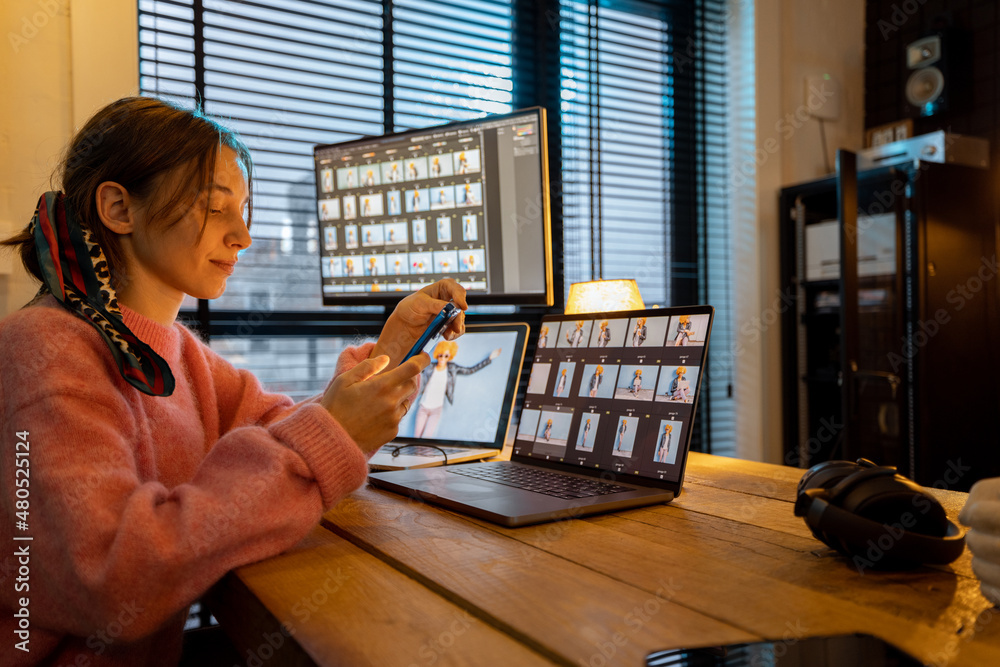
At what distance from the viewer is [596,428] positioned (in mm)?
941

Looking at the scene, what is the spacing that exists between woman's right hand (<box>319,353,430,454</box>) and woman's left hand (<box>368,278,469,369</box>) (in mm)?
297

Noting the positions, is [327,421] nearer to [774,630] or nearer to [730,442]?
[774,630]

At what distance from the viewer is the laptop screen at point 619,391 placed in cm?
86

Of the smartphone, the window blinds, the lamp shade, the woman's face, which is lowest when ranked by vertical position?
the smartphone

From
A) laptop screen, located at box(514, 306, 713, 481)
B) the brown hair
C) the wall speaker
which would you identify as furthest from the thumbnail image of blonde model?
the wall speaker

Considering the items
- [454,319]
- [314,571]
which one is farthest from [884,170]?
[314,571]

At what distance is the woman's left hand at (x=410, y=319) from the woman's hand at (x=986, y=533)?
2.25 feet

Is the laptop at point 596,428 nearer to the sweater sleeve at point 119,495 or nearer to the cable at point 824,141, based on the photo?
the sweater sleeve at point 119,495

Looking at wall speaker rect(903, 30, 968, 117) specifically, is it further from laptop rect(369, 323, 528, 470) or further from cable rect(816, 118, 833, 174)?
laptop rect(369, 323, 528, 470)

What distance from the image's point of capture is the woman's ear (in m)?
0.81

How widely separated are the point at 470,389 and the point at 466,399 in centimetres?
2
